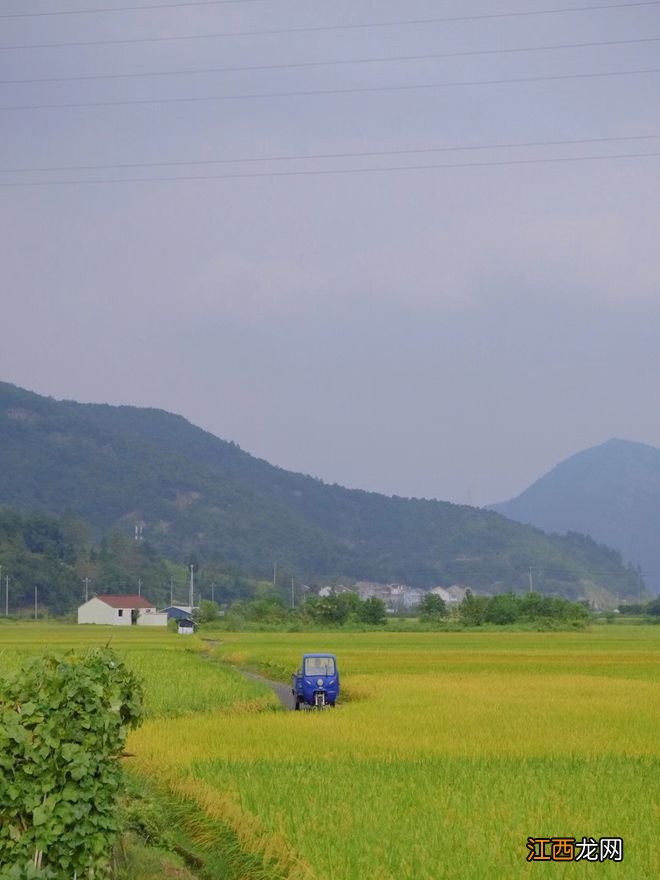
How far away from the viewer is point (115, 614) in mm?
148125

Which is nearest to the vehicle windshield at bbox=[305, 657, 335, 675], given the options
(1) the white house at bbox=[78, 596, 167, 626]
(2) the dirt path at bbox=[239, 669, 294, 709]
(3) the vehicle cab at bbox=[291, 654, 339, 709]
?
(3) the vehicle cab at bbox=[291, 654, 339, 709]

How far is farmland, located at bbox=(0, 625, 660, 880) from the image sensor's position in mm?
12203

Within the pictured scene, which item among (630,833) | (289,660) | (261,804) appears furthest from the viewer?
(289,660)

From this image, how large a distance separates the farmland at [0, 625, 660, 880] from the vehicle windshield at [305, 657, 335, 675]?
54.0 inches

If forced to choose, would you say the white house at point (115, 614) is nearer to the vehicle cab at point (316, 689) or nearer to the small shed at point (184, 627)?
the small shed at point (184, 627)

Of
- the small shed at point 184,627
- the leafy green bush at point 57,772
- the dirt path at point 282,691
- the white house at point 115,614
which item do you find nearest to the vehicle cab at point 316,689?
the dirt path at point 282,691

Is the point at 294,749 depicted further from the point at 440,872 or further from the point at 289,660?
the point at 289,660

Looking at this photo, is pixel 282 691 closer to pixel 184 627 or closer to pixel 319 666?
pixel 319 666

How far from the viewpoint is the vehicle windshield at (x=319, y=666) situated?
34.5 m

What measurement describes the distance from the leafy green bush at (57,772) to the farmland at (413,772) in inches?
71.6

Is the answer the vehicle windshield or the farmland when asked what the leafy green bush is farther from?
the vehicle windshield

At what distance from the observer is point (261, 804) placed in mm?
14914

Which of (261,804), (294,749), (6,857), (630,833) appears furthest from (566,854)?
(294,749)

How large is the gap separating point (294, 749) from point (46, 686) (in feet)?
34.2
